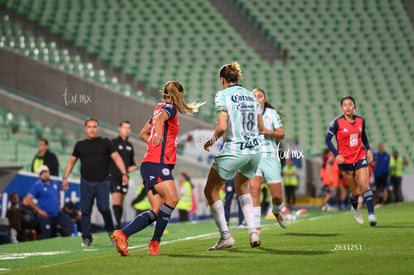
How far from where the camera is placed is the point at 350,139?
1430 cm

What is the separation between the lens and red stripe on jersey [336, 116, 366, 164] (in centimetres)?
1428

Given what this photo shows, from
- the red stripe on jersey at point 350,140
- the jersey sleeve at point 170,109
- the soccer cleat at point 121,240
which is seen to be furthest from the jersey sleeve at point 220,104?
the red stripe on jersey at point 350,140

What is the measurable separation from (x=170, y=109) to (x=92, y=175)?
14.0 feet

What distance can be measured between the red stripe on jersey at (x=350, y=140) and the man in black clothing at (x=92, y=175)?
363cm

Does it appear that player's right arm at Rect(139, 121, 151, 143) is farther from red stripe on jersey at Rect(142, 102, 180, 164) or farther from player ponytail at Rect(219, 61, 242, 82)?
player ponytail at Rect(219, 61, 242, 82)

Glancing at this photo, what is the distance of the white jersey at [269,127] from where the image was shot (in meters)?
12.3

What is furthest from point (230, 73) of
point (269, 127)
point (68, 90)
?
point (68, 90)

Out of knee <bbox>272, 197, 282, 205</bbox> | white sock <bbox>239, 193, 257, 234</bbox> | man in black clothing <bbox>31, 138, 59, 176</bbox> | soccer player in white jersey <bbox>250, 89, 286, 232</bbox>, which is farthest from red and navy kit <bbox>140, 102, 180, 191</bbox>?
man in black clothing <bbox>31, 138, 59, 176</bbox>

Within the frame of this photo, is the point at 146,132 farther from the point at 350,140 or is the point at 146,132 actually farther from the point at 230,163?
the point at 350,140

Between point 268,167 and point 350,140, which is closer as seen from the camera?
point 268,167

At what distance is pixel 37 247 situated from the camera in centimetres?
1374

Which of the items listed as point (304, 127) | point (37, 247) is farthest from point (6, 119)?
point (304, 127)

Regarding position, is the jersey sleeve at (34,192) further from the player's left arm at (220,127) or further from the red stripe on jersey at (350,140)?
the player's left arm at (220,127)

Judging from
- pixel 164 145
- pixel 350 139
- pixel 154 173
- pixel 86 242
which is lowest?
pixel 86 242
